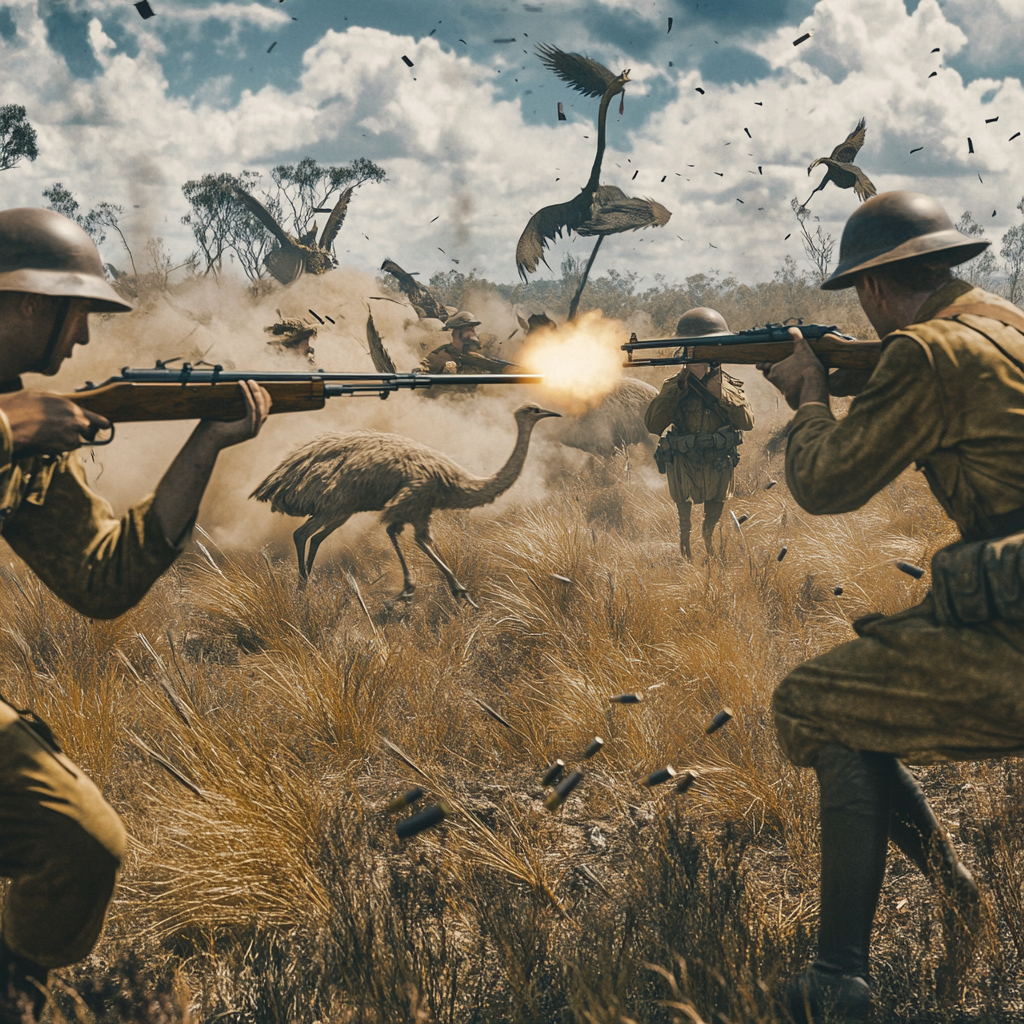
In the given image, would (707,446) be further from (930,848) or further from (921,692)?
(921,692)

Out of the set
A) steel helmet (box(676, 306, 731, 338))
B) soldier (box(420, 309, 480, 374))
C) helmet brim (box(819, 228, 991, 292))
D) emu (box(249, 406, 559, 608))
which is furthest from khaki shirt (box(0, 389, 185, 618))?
soldier (box(420, 309, 480, 374))

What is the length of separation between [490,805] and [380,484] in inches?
172

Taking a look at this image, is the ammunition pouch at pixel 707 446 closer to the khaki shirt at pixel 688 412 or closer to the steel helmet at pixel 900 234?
the khaki shirt at pixel 688 412

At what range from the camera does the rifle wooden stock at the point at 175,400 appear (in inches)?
99.7

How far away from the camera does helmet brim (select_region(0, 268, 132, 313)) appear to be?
95.3 inches

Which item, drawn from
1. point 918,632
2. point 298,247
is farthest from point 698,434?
point 298,247

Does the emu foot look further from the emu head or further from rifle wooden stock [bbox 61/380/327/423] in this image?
rifle wooden stock [bbox 61/380/327/423]

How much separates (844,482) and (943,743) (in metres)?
0.74

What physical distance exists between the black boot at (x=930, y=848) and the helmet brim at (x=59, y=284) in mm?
2704

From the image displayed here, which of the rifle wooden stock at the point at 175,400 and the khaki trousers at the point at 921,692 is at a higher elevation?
the rifle wooden stock at the point at 175,400

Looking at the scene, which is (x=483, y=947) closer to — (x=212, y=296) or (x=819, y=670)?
(x=819, y=670)

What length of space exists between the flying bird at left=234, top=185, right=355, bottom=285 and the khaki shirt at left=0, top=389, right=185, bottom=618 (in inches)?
767

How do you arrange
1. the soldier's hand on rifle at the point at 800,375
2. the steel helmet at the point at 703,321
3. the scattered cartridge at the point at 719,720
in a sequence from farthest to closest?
the steel helmet at the point at 703,321, the scattered cartridge at the point at 719,720, the soldier's hand on rifle at the point at 800,375

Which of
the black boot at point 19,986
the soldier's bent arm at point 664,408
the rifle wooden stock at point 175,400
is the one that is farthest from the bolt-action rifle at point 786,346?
the soldier's bent arm at point 664,408
